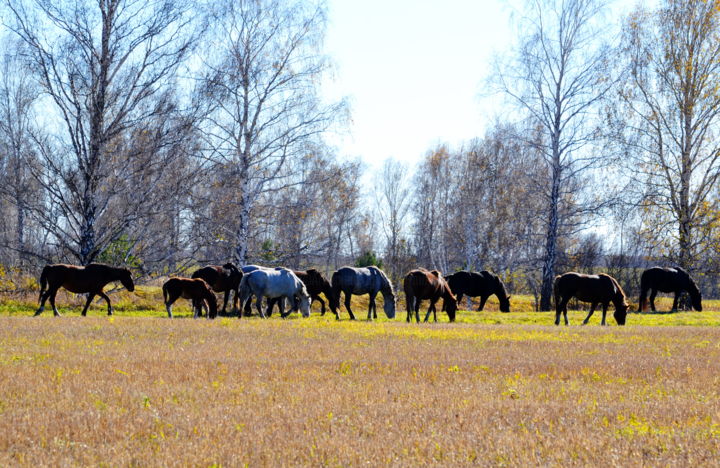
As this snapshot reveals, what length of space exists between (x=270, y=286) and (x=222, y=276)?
8.60 feet

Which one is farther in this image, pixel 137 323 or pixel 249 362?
pixel 137 323

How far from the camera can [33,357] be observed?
1134 cm

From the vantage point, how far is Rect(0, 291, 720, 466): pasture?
20.6 feet

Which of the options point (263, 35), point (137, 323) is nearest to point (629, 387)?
point (137, 323)

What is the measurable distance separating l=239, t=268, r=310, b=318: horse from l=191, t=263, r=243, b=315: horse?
1.38m

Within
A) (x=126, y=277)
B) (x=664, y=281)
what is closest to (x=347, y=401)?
(x=126, y=277)

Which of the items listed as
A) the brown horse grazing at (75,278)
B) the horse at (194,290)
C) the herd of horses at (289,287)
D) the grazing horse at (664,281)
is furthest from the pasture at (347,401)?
the grazing horse at (664,281)

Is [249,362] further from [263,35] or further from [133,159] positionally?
[263,35]

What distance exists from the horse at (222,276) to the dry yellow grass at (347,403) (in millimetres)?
11223

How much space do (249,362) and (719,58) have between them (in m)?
32.5

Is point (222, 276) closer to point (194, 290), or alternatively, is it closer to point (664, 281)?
point (194, 290)

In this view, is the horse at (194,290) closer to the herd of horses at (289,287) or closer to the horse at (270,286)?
the herd of horses at (289,287)

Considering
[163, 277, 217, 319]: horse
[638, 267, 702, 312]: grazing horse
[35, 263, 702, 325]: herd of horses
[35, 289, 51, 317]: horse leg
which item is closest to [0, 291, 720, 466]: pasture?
[35, 289, 51, 317]: horse leg

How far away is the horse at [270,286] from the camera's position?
24.1m
